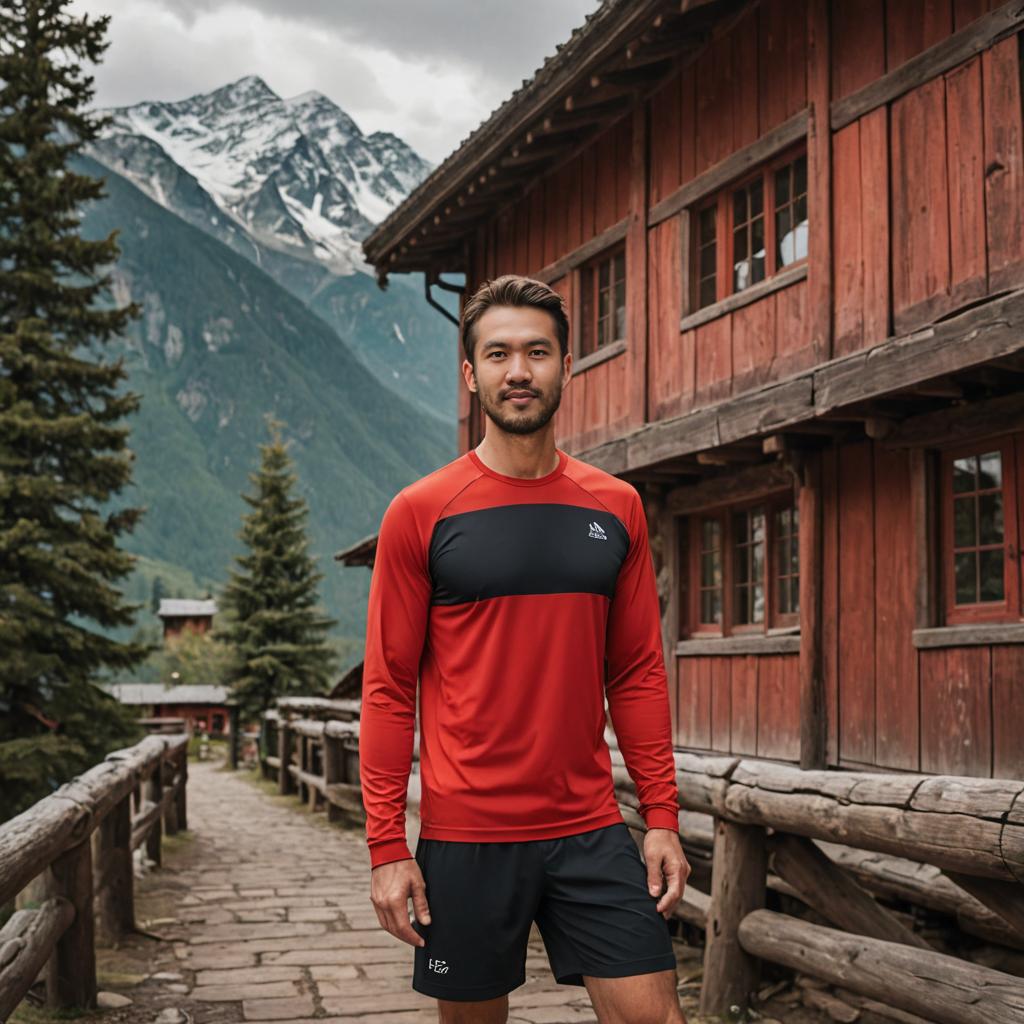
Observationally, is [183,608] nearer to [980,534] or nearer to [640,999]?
[980,534]

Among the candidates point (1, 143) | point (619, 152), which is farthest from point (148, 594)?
point (619, 152)

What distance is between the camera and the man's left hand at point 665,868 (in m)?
2.88

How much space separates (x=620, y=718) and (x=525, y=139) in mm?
9607

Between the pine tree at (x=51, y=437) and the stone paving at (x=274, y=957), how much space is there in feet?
24.6

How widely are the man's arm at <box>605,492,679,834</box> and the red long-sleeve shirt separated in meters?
0.01

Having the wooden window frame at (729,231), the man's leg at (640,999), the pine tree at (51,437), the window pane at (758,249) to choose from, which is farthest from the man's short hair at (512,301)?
the pine tree at (51,437)

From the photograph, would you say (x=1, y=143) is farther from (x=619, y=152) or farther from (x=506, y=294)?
(x=506, y=294)

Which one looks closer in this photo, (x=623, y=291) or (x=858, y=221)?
(x=858, y=221)

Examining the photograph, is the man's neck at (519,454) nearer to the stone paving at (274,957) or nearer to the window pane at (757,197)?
the stone paving at (274,957)

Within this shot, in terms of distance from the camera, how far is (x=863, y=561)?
28.9 feet

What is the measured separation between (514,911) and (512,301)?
138 centimetres

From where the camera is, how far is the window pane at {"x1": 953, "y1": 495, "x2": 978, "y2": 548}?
796cm

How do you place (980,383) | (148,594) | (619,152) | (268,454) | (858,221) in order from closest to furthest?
(980,383) < (858,221) < (619,152) < (268,454) < (148,594)

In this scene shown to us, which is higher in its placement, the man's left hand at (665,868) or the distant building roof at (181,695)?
the man's left hand at (665,868)
